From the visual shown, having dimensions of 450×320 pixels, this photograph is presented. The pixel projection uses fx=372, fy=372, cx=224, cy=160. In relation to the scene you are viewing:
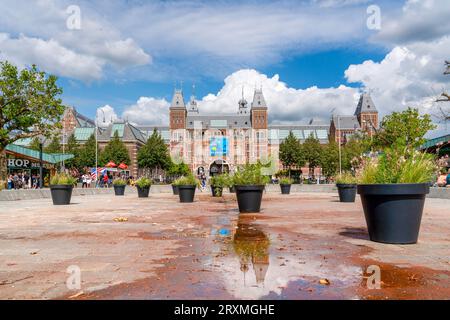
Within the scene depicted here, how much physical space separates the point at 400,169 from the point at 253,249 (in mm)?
2741

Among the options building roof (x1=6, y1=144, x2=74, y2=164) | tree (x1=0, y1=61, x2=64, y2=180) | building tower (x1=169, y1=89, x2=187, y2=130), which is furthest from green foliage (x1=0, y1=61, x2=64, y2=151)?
building tower (x1=169, y1=89, x2=187, y2=130)

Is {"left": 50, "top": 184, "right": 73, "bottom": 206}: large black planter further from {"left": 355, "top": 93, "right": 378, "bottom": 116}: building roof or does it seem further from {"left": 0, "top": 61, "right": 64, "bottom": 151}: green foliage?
{"left": 355, "top": 93, "right": 378, "bottom": 116}: building roof

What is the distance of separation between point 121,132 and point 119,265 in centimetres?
9527

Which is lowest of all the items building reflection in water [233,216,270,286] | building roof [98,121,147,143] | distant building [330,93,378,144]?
building reflection in water [233,216,270,286]

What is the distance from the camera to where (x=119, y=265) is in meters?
4.44

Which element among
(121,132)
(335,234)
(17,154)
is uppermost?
(121,132)

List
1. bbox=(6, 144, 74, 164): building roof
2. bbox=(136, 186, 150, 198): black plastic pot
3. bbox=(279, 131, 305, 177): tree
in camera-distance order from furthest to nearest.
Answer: bbox=(279, 131, 305, 177): tree → bbox=(6, 144, 74, 164): building roof → bbox=(136, 186, 150, 198): black plastic pot

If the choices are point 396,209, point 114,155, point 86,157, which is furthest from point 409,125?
point 86,157

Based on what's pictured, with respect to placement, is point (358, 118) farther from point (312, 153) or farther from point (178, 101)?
point (178, 101)

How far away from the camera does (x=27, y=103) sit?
82.5ft

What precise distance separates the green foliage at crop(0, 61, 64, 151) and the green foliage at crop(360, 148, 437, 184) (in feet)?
78.6

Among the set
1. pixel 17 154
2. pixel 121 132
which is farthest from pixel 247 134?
pixel 17 154

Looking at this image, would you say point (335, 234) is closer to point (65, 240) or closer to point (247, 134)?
point (65, 240)

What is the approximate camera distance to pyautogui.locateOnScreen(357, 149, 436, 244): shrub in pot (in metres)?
5.66
